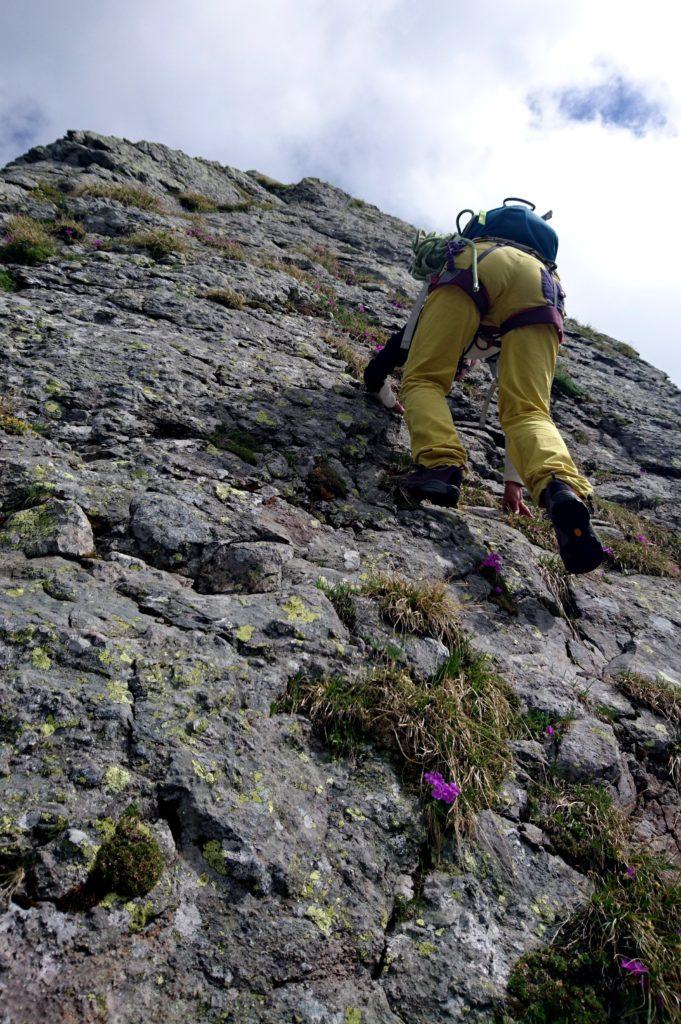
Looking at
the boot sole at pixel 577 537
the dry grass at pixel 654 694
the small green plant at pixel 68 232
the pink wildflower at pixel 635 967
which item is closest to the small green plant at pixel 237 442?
the boot sole at pixel 577 537

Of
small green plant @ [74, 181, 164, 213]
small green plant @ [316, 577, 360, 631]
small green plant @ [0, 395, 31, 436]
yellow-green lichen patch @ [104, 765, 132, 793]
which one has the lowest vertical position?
yellow-green lichen patch @ [104, 765, 132, 793]

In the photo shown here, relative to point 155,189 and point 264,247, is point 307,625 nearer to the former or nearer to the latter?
point 264,247

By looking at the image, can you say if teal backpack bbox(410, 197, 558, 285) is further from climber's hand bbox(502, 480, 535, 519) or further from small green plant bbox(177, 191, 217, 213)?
small green plant bbox(177, 191, 217, 213)

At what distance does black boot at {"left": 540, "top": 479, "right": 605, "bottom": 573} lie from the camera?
471 cm

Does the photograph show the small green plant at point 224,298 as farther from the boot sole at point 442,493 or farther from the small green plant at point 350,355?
the boot sole at point 442,493

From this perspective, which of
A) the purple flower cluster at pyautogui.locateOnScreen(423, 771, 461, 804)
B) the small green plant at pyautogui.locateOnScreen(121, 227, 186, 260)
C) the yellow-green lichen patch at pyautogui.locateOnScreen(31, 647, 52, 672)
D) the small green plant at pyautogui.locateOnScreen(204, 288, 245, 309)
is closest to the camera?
the yellow-green lichen patch at pyautogui.locateOnScreen(31, 647, 52, 672)

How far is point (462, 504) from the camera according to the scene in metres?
6.95

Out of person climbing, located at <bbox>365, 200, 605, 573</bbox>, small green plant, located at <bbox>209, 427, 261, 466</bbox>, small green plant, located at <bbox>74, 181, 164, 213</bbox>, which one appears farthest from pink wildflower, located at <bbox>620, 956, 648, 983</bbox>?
small green plant, located at <bbox>74, 181, 164, 213</bbox>

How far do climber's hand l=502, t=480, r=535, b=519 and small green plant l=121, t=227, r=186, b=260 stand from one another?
8227mm

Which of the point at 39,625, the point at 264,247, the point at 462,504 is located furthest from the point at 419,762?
the point at 264,247

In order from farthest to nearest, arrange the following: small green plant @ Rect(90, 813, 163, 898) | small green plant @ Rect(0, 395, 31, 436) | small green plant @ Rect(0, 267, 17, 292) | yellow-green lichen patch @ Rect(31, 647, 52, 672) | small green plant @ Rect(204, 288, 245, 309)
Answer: small green plant @ Rect(204, 288, 245, 309), small green plant @ Rect(0, 267, 17, 292), small green plant @ Rect(0, 395, 31, 436), yellow-green lichen patch @ Rect(31, 647, 52, 672), small green plant @ Rect(90, 813, 163, 898)

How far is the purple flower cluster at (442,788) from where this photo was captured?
10.9 feet

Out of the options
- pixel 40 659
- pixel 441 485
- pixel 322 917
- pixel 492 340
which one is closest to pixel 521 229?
pixel 492 340

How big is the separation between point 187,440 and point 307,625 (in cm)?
289
